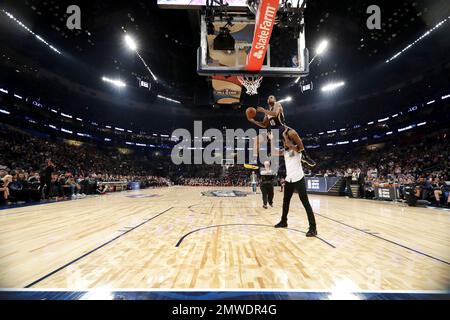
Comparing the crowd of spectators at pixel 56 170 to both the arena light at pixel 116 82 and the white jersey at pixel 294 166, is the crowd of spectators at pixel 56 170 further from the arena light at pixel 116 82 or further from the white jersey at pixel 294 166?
the white jersey at pixel 294 166

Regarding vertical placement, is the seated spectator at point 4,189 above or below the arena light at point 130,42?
below

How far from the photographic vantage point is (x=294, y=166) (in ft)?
13.1

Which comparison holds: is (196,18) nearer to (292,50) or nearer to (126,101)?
(292,50)

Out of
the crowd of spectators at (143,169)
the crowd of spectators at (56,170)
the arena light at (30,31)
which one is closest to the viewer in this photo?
the crowd of spectators at (56,170)

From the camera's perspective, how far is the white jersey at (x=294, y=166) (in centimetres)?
396

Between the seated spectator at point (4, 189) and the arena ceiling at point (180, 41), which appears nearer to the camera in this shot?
the seated spectator at point (4, 189)

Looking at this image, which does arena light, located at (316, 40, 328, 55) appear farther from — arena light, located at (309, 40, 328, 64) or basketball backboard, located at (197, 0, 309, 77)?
basketball backboard, located at (197, 0, 309, 77)

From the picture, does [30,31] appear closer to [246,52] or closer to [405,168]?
[246,52]

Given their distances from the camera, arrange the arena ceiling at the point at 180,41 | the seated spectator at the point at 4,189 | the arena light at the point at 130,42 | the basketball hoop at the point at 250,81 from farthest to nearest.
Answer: the arena light at the point at 130,42, the basketball hoop at the point at 250,81, the arena ceiling at the point at 180,41, the seated spectator at the point at 4,189

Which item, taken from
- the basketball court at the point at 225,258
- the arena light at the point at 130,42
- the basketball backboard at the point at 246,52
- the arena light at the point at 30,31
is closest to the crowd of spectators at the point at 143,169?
the basketball court at the point at 225,258

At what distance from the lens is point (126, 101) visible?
34.0 meters

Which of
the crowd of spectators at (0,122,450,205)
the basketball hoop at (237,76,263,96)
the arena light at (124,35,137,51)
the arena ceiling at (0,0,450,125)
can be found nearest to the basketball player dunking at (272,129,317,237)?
the crowd of spectators at (0,122,450,205)
